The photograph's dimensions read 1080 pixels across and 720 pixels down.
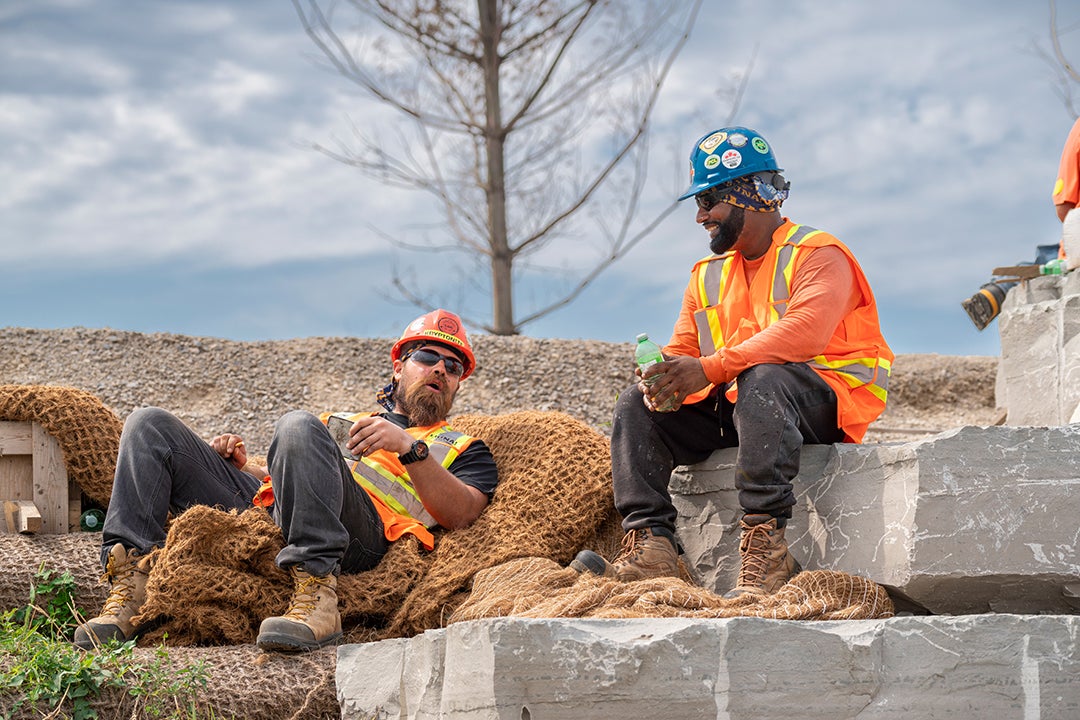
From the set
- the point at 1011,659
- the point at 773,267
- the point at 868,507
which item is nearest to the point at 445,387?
the point at 773,267

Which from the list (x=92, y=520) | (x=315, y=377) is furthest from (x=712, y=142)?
(x=315, y=377)

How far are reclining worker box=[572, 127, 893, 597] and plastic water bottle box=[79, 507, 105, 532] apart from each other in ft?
8.20

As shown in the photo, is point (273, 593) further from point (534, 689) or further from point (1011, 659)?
point (1011, 659)

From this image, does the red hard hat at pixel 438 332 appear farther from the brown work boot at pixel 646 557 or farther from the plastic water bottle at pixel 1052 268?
the plastic water bottle at pixel 1052 268

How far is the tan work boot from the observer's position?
4168 mm

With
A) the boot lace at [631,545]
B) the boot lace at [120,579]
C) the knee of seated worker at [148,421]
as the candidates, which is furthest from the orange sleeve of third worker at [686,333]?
the boot lace at [120,579]

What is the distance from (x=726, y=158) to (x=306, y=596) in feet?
7.39

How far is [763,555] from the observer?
167 inches

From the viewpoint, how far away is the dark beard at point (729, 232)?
4.73m

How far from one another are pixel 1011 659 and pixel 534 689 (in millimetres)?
1340

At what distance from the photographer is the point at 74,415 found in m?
5.55

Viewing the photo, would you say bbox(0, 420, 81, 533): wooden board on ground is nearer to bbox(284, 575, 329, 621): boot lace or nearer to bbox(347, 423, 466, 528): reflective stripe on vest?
bbox(347, 423, 466, 528): reflective stripe on vest

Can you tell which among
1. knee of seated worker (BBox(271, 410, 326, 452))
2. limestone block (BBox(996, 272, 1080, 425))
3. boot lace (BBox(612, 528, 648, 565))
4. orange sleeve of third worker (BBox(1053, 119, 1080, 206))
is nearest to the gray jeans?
knee of seated worker (BBox(271, 410, 326, 452))

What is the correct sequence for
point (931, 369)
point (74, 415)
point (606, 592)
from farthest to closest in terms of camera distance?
point (931, 369) → point (74, 415) → point (606, 592)
